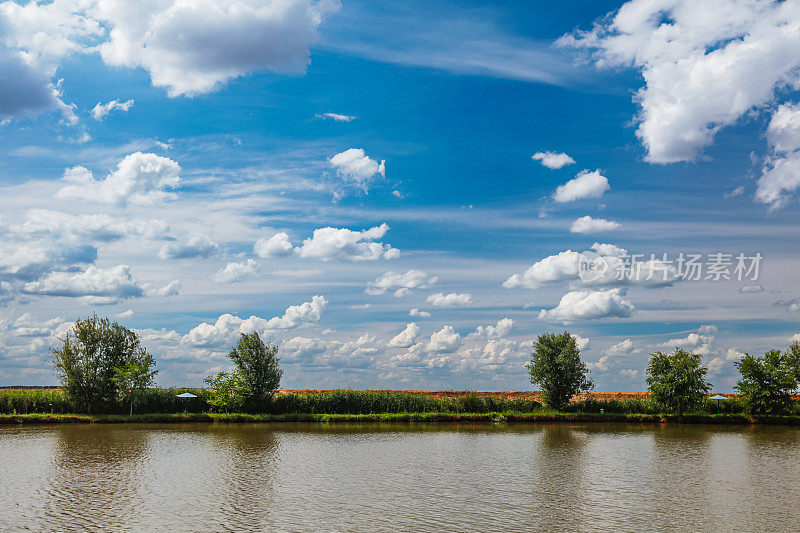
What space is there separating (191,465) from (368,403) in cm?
3561

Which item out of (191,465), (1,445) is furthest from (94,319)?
(191,465)

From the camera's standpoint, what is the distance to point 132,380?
5888 centimetres

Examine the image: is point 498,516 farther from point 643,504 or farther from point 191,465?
point 191,465

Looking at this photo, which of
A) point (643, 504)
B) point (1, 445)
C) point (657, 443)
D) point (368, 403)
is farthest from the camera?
point (368, 403)

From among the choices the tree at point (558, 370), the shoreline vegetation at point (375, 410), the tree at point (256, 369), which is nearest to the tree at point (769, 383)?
the shoreline vegetation at point (375, 410)

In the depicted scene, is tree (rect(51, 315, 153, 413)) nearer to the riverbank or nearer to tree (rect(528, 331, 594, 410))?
the riverbank

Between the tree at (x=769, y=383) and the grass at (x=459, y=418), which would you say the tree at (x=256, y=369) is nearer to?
the grass at (x=459, y=418)

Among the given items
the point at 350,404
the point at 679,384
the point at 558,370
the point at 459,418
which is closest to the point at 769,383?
the point at 679,384

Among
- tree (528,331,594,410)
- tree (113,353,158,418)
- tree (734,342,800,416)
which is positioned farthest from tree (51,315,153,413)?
tree (734,342,800,416)

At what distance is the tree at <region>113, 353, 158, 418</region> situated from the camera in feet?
192

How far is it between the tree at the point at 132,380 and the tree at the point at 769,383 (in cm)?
6496

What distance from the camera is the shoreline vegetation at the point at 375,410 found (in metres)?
59.8

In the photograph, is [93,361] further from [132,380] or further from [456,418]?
[456,418]

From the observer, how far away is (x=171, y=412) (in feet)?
206
